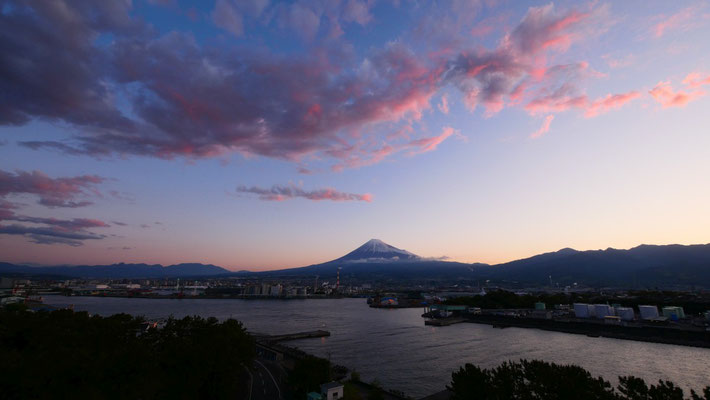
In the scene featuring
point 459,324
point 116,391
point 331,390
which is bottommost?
point 459,324

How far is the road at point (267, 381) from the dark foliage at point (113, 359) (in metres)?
0.90

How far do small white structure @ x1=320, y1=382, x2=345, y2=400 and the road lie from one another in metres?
3.65

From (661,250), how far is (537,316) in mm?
197654

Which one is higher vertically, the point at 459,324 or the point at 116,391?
the point at 116,391

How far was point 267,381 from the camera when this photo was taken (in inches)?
812

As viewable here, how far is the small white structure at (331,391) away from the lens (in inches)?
598

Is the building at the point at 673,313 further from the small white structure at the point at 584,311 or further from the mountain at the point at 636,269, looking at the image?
the mountain at the point at 636,269

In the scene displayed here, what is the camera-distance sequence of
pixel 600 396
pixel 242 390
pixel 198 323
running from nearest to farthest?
pixel 600 396 → pixel 242 390 → pixel 198 323

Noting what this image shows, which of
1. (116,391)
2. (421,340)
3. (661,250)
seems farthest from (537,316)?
(661,250)

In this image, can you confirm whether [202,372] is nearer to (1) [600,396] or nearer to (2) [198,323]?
(2) [198,323]

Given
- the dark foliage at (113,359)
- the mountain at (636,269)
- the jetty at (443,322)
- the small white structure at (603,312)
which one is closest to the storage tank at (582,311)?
the small white structure at (603,312)

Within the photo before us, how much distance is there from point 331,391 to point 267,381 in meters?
7.21

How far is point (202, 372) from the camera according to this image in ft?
50.5

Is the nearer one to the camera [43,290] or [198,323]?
[198,323]
